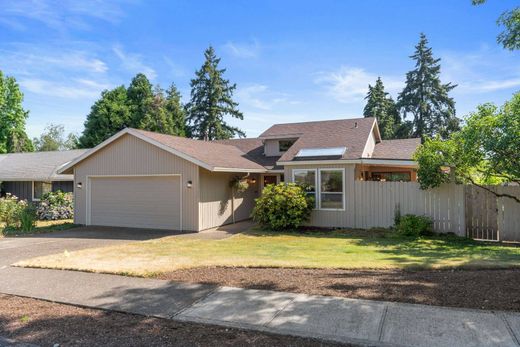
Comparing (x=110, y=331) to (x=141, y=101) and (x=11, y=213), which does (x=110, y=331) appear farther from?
(x=141, y=101)

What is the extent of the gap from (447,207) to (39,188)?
23.0 meters

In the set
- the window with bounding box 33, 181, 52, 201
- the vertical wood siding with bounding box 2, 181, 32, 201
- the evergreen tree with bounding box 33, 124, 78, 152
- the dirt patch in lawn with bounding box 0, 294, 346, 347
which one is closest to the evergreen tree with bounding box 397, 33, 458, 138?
the window with bounding box 33, 181, 52, 201

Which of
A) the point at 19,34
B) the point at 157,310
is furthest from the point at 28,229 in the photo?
the point at 157,310

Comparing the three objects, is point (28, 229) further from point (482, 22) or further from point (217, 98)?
point (217, 98)

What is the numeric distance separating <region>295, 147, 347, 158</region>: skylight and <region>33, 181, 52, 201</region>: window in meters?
16.6

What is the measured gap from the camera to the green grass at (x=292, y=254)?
7.77 meters

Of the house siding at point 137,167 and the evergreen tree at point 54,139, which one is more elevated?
the evergreen tree at point 54,139

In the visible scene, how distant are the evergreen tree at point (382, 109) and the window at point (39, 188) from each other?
105 ft

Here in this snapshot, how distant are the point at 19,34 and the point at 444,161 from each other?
16344 mm

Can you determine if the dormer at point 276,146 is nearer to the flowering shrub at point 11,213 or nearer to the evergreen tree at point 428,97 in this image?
the flowering shrub at point 11,213

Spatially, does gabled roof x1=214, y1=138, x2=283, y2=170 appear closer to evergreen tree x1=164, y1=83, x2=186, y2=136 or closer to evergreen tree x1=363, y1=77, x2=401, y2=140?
evergreen tree x1=164, y1=83, x2=186, y2=136

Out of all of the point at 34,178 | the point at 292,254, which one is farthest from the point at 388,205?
the point at 34,178

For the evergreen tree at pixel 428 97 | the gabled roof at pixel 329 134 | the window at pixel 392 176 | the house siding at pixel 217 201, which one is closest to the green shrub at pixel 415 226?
the gabled roof at pixel 329 134

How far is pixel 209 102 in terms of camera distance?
42.8m
